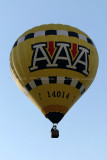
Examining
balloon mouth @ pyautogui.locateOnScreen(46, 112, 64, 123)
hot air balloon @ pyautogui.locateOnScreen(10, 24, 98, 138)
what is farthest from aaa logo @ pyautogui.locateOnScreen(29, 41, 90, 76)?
balloon mouth @ pyautogui.locateOnScreen(46, 112, 64, 123)

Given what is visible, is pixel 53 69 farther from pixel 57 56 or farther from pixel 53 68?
pixel 57 56

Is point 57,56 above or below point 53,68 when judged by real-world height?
above

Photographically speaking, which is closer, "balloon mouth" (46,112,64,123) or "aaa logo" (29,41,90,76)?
"aaa logo" (29,41,90,76)

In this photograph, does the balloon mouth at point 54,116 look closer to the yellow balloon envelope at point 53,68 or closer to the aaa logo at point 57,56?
the yellow balloon envelope at point 53,68

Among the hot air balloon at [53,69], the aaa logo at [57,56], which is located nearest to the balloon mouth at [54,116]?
the hot air balloon at [53,69]

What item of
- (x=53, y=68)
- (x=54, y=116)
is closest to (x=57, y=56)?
(x=53, y=68)

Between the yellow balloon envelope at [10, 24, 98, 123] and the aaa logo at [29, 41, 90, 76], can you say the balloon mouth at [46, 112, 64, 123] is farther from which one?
the aaa logo at [29, 41, 90, 76]

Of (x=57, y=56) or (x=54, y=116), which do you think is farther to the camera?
(x=54, y=116)
